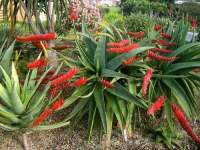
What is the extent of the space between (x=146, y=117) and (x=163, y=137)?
1.58 feet

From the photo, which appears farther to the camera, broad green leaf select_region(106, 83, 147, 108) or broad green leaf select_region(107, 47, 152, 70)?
broad green leaf select_region(107, 47, 152, 70)

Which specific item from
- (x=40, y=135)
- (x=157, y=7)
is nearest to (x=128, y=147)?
(x=40, y=135)

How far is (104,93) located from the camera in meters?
4.22

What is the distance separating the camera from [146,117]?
4.82 m

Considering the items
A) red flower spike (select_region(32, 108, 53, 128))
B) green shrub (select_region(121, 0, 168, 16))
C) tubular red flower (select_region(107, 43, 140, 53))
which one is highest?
tubular red flower (select_region(107, 43, 140, 53))

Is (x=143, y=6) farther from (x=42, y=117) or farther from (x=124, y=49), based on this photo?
(x=42, y=117)

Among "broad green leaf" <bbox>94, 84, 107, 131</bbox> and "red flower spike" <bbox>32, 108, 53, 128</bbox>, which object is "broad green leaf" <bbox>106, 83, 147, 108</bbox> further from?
"red flower spike" <bbox>32, 108, 53, 128</bbox>

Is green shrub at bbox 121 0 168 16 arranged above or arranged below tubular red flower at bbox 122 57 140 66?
below

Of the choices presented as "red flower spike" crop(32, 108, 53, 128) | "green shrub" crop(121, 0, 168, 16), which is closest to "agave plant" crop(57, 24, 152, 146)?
"red flower spike" crop(32, 108, 53, 128)

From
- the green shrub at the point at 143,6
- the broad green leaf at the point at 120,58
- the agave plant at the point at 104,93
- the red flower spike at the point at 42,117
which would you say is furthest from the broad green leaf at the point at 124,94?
the green shrub at the point at 143,6

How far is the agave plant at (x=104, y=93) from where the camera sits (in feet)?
13.2

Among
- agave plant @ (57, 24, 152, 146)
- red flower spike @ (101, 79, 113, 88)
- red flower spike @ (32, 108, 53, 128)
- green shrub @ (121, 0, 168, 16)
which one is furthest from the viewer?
green shrub @ (121, 0, 168, 16)

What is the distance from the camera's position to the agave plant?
4.02m

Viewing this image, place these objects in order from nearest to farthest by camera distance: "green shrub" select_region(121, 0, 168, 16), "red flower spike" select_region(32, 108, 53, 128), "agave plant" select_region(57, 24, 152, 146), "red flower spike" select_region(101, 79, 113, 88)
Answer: "red flower spike" select_region(32, 108, 53, 128) < "red flower spike" select_region(101, 79, 113, 88) < "agave plant" select_region(57, 24, 152, 146) < "green shrub" select_region(121, 0, 168, 16)
